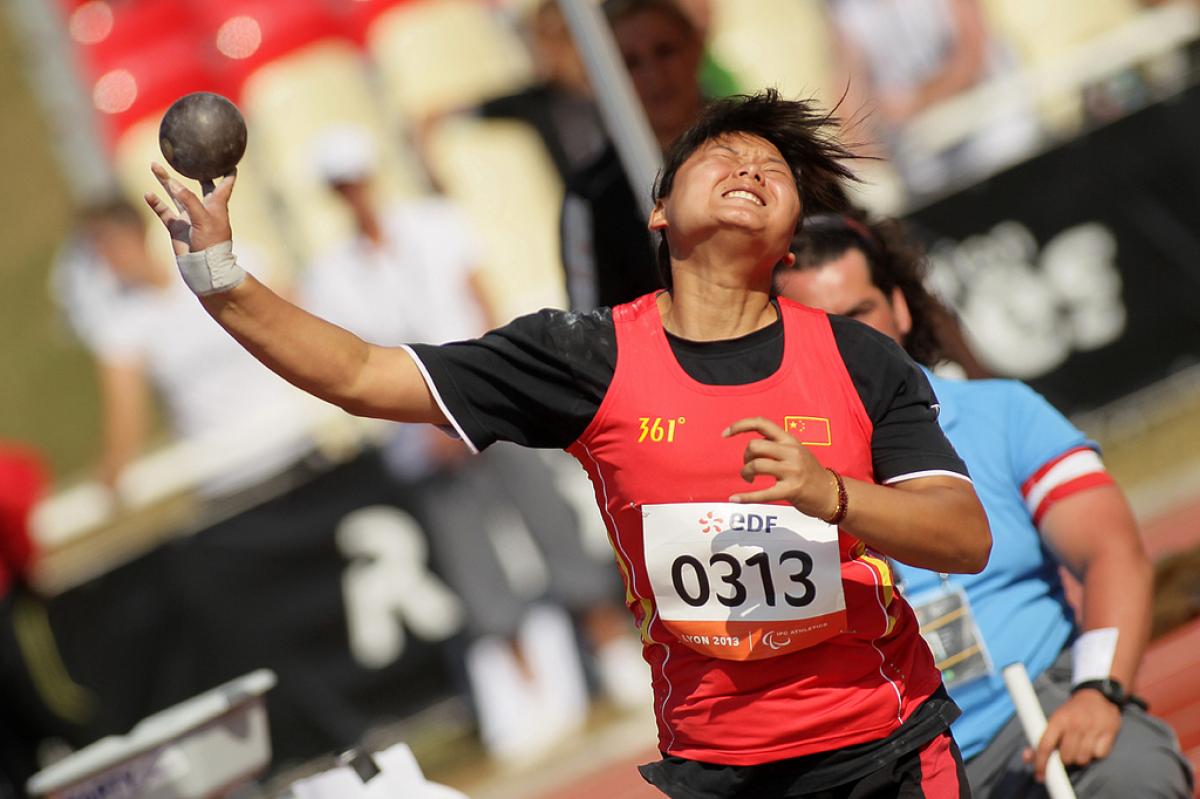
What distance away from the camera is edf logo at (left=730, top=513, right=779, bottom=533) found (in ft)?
6.97

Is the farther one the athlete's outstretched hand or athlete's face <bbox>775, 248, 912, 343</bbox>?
athlete's face <bbox>775, 248, 912, 343</bbox>

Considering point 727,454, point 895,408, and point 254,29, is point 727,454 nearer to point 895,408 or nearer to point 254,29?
point 895,408

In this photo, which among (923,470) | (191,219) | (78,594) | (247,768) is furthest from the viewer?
(78,594)

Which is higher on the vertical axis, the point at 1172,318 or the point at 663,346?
the point at 663,346

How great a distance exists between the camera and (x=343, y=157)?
7.38 metres

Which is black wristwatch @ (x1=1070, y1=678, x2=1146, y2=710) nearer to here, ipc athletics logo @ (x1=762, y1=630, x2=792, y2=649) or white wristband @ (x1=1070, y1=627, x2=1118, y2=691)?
white wristband @ (x1=1070, y1=627, x2=1118, y2=691)

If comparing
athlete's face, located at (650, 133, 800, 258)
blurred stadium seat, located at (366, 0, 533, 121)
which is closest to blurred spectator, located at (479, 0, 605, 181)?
blurred stadium seat, located at (366, 0, 533, 121)

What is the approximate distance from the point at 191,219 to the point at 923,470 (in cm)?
103

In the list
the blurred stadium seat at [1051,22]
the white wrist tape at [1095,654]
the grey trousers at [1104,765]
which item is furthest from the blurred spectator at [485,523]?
the white wrist tape at [1095,654]

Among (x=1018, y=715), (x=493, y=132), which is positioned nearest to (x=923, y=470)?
(x=1018, y=715)

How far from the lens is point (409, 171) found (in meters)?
7.97

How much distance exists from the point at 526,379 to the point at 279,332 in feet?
1.20

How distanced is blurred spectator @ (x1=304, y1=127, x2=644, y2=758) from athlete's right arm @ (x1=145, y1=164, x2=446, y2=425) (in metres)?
4.56

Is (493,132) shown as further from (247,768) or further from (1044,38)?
(247,768)
